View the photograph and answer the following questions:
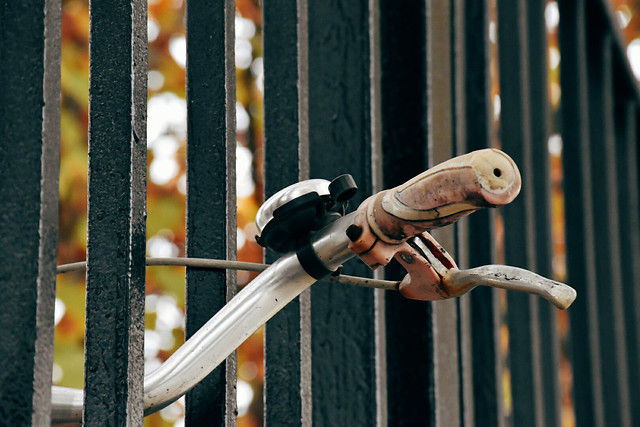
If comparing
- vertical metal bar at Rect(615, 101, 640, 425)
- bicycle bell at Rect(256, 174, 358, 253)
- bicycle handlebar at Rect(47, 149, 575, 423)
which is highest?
vertical metal bar at Rect(615, 101, 640, 425)

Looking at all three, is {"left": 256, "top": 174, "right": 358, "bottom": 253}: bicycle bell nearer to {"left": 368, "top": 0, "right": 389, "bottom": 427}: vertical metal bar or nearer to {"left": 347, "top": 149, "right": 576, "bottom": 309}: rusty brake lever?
{"left": 347, "top": 149, "right": 576, "bottom": 309}: rusty brake lever

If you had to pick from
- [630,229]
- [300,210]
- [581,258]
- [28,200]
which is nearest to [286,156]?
[300,210]

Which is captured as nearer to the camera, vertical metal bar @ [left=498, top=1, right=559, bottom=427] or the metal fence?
the metal fence

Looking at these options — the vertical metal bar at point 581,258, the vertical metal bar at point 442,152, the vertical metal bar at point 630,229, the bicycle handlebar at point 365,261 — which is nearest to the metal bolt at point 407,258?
the bicycle handlebar at point 365,261

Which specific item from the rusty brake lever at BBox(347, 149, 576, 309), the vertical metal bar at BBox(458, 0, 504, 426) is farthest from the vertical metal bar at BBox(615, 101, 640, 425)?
the rusty brake lever at BBox(347, 149, 576, 309)

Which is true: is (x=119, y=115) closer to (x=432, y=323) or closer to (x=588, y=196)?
(x=432, y=323)

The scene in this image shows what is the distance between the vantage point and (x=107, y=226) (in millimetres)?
714

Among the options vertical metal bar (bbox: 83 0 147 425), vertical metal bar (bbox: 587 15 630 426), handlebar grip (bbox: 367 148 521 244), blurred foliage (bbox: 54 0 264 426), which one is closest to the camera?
handlebar grip (bbox: 367 148 521 244)

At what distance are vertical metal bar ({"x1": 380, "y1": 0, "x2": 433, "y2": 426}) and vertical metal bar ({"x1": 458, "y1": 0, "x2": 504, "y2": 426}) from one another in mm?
238

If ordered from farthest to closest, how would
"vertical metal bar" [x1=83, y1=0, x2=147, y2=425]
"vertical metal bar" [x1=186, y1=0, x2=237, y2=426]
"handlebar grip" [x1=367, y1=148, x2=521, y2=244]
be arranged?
"vertical metal bar" [x1=186, y1=0, x2=237, y2=426], "vertical metal bar" [x1=83, y1=0, x2=147, y2=425], "handlebar grip" [x1=367, y1=148, x2=521, y2=244]

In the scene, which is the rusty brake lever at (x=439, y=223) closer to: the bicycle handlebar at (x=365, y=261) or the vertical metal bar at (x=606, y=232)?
the bicycle handlebar at (x=365, y=261)

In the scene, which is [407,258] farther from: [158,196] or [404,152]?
[158,196]

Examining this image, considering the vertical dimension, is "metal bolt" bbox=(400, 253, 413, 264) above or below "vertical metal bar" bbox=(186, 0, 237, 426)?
below

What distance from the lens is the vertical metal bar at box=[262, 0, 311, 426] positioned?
90 centimetres
